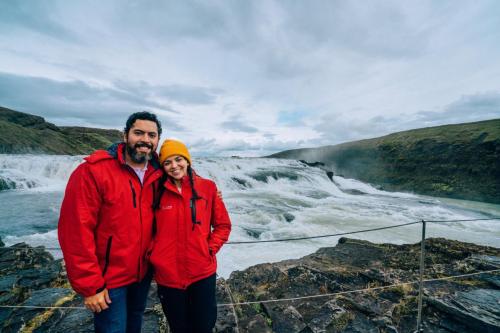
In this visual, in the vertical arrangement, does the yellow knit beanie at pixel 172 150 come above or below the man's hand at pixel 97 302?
above

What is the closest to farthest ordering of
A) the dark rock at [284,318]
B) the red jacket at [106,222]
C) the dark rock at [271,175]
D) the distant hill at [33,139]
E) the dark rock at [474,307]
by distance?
the red jacket at [106,222], the dark rock at [474,307], the dark rock at [284,318], the dark rock at [271,175], the distant hill at [33,139]

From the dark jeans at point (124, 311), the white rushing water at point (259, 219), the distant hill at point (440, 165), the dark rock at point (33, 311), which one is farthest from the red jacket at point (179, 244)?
the distant hill at point (440, 165)

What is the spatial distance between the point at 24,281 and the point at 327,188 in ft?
86.3

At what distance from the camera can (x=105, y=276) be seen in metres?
2.03

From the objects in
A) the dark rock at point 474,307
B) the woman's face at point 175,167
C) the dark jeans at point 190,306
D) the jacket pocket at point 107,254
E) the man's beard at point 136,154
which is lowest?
the dark rock at point 474,307

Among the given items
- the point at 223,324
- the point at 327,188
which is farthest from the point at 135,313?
the point at 327,188

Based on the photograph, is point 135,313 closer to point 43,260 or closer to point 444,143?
point 43,260

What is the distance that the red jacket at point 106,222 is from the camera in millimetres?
1808

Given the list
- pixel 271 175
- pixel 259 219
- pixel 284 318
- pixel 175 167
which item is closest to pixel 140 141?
pixel 175 167

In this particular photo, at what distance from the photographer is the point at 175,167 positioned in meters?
2.31

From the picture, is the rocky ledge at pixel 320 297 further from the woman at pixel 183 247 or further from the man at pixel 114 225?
the man at pixel 114 225

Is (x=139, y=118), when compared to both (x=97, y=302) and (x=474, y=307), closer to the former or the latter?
(x=97, y=302)

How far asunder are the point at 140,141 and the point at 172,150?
11.4 inches

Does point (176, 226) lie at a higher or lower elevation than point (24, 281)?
higher
